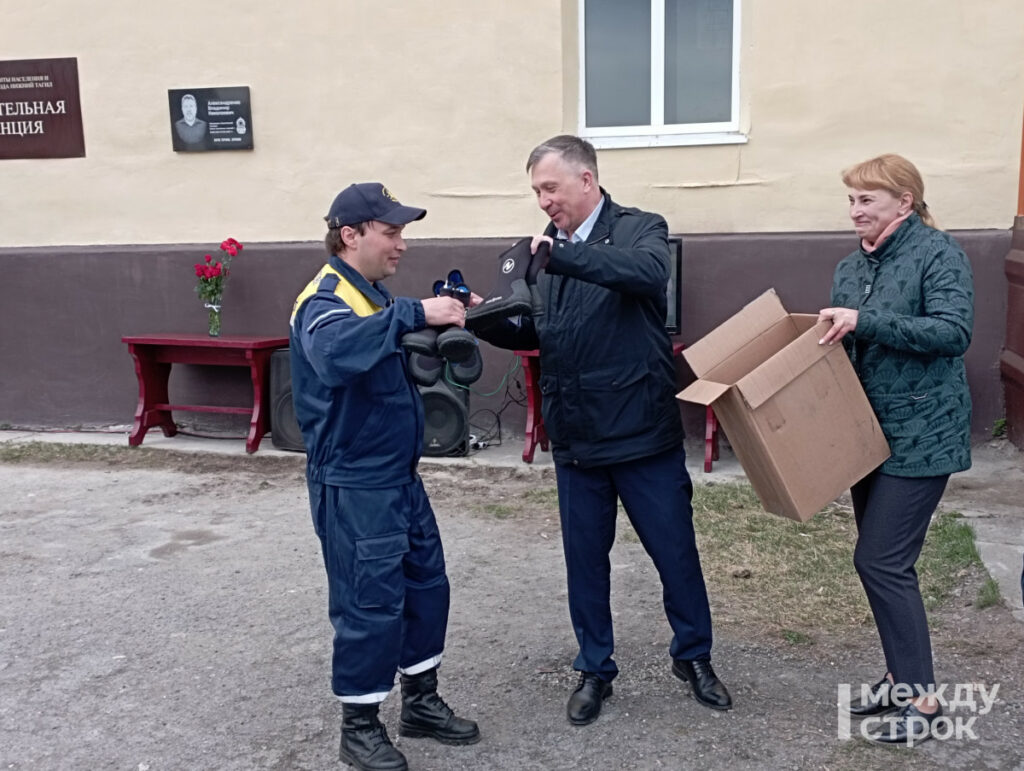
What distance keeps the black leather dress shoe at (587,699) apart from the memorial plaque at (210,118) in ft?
18.9

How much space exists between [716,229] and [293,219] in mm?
3191

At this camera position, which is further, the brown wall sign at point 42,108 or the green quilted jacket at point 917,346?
the brown wall sign at point 42,108

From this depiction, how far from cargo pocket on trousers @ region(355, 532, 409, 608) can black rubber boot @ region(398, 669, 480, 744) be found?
1.48ft

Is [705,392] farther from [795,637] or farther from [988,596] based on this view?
[988,596]

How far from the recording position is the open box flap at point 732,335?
3.43 meters

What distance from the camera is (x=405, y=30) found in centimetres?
777

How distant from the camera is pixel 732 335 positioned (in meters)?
3.50

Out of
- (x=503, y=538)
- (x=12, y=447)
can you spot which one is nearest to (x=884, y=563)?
(x=503, y=538)

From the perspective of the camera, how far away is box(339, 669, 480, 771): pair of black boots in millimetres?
3297

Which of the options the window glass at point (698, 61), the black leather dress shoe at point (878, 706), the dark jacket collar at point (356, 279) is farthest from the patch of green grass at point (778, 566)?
the window glass at point (698, 61)

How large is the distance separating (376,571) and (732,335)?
1375 mm

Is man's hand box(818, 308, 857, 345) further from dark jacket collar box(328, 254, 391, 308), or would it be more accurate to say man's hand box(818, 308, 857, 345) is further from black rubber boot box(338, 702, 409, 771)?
black rubber boot box(338, 702, 409, 771)

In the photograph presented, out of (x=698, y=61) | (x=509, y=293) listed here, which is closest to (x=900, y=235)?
(x=509, y=293)

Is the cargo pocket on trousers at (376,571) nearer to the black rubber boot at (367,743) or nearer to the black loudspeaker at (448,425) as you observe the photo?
the black rubber boot at (367,743)
